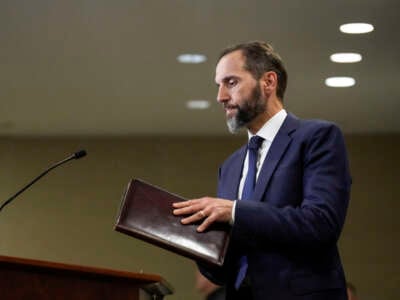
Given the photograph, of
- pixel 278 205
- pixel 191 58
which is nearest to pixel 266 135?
pixel 278 205

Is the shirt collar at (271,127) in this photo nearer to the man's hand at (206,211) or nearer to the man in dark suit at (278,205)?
the man in dark suit at (278,205)

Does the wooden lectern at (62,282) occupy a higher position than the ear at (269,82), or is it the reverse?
the ear at (269,82)

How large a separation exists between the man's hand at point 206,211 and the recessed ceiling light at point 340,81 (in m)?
4.32

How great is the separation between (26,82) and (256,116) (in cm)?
426

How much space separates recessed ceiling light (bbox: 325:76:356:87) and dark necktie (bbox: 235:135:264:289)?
4042 mm

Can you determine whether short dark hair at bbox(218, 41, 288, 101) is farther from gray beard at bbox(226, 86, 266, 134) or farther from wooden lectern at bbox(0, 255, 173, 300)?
wooden lectern at bbox(0, 255, 173, 300)

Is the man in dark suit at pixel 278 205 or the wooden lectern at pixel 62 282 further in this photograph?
the wooden lectern at pixel 62 282

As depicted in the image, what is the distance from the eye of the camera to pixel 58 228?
705cm

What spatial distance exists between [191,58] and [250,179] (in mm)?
3994

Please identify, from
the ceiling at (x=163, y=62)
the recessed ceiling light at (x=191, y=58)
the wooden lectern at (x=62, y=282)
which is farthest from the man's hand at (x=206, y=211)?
the recessed ceiling light at (x=191, y=58)

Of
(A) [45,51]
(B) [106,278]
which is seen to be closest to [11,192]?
(A) [45,51]

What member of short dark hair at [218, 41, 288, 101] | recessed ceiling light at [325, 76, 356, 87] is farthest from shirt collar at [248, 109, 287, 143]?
recessed ceiling light at [325, 76, 356, 87]

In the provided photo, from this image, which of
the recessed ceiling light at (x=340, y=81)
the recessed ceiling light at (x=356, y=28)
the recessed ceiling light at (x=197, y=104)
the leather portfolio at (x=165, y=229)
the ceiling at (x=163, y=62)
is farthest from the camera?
the recessed ceiling light at (x=197, y=104)

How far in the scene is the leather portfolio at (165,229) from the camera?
2.50 metres
